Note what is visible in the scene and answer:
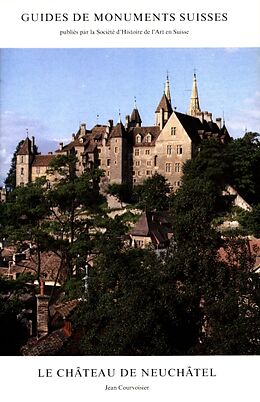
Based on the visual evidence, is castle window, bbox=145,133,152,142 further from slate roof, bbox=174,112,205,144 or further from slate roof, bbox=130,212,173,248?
slate roof, bbox=130,212,173,248

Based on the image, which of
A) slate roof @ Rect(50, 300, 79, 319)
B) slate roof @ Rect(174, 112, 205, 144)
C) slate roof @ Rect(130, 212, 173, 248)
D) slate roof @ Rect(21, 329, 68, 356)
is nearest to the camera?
slate roof @ Rect(21, 329, 68, 356)

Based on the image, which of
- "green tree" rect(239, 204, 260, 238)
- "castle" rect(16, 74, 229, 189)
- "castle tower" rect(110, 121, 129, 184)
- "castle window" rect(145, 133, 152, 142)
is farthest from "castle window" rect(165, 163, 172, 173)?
"green tree" rect(239, 204, 260, 238)

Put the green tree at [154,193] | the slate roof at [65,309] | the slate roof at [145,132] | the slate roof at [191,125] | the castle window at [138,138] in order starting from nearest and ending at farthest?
the slate roof at [65,309], the green tree at [154,193], the slate roof at [191,125], the slate roof at [145,132], the castle window at [138,138]

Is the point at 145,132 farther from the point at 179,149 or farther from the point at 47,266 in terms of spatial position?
the point at 47,266

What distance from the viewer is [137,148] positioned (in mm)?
24719

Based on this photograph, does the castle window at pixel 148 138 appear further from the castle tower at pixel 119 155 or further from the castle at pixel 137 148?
the castle tower at pixel 119 155

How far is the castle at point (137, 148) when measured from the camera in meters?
20.7

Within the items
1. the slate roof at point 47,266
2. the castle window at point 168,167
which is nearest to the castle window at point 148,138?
the castle window at point 168,167

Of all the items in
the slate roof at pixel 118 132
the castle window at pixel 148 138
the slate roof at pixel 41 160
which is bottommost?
the slate roof at pixel 41 160

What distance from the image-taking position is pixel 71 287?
8094 millimetres

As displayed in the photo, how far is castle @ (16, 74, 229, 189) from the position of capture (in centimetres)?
2067
